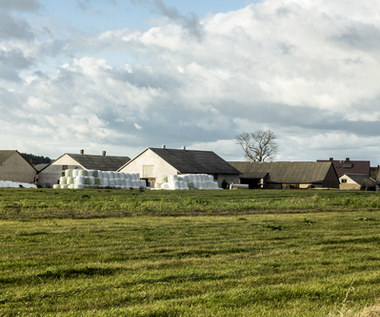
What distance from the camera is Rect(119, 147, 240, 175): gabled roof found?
7425 centimetres

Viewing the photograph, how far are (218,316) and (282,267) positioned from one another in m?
3.69

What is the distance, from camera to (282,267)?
1023 cm

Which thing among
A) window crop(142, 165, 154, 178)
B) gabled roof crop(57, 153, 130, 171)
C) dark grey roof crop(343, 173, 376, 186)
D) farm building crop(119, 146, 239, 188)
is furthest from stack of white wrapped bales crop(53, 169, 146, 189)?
dark grey roof crop(343, 173, 376, 186)

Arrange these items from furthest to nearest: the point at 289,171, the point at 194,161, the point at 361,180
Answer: the point at 361,180 < the point at 289,171 < the point at 194,161

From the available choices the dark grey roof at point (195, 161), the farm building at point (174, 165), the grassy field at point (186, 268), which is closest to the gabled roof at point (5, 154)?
the farm building at point (174, 165)

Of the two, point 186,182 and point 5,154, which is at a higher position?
point 5,154

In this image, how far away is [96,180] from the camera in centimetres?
5938

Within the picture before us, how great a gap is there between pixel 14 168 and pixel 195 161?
27329 millimetres

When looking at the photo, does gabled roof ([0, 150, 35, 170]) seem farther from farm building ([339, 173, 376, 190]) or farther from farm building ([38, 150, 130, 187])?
farm building ([339, 173, 376, 190])

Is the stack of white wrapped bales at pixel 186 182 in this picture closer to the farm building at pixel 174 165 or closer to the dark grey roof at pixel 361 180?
the farm building at pixel 174 165

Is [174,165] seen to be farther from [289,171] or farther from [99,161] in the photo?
[289,171]

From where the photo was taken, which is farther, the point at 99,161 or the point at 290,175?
the point at 290,175

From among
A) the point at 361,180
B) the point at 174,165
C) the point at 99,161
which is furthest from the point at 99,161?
the point at 361,180

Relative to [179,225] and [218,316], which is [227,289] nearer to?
[218,316]
